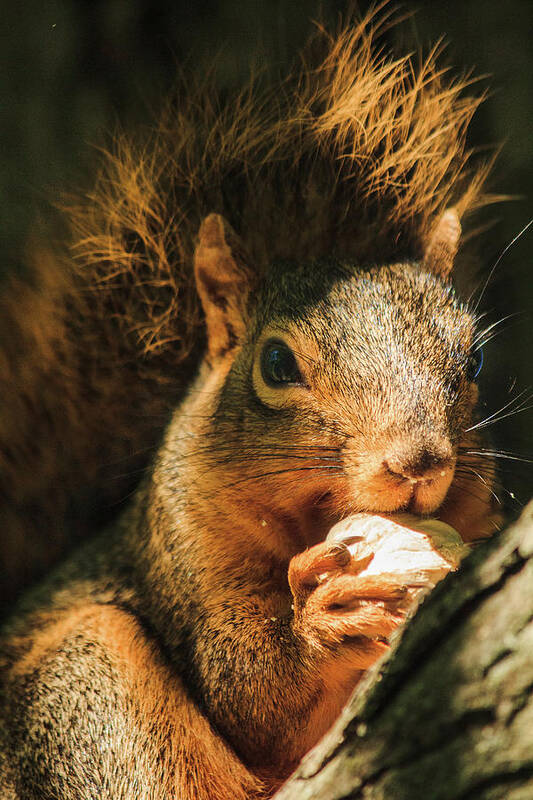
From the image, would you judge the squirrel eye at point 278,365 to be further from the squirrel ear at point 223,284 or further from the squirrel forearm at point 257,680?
the squirrel forearm at point 257,680

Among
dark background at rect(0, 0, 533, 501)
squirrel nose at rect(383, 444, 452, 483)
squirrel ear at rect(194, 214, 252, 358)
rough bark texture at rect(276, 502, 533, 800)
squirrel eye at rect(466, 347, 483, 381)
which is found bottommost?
rough bark texture at rect(276, 502, 533, 800)

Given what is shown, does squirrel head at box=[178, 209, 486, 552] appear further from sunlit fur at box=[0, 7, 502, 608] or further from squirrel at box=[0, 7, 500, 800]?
sunlit fur at box=[0, 7, 502, 608]

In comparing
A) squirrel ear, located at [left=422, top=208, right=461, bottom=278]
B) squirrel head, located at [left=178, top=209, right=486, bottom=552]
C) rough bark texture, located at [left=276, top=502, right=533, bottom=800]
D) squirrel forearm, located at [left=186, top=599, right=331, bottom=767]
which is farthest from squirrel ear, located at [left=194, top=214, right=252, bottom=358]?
rough bark texture, located at [left=276, top=502, right=533, bottom=800]

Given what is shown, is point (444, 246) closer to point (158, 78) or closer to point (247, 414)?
point (247, 414)

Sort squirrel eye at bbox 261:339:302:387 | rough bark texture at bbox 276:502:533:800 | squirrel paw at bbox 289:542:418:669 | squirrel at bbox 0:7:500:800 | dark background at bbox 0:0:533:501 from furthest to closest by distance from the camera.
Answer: dark background at bbox 0:0:533:501 < squirrel eye at bbox 261:339:302:387 < squirrel at bbox 0:7:500:800 < squirrel paw at bbox 289:542:418:669 < rough bark texture at bbox 276:502:533:800

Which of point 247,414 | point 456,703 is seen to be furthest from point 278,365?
point 456,703

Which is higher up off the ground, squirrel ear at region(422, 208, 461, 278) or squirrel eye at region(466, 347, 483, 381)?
squirrel ear at region(422, 208, 461, 278)

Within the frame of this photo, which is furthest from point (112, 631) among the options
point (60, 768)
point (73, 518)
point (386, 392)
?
point (386, 392)

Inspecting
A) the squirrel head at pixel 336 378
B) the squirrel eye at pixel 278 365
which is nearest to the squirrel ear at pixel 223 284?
the squirrel head at pixel 336 378

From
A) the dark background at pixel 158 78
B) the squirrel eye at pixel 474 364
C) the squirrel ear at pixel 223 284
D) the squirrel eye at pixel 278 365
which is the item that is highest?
the dark background at pixel 158 78
